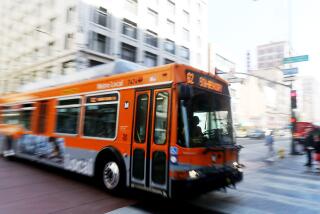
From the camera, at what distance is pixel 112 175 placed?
6.89 metres

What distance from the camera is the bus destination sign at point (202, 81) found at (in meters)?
6.14

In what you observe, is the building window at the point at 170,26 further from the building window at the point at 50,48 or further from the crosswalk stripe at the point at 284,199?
the crosswalk stripe at the point at 284,199

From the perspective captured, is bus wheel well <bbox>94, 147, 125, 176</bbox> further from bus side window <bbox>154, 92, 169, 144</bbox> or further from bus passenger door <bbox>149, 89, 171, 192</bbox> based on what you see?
bus side window <bbox>154, 92, 169, 144</bbox>

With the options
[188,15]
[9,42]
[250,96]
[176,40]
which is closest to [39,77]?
[9,42]

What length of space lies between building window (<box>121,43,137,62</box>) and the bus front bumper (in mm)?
25867

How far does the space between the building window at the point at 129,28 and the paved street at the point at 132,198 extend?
79.6 ft

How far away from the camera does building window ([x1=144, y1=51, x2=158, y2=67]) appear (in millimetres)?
34125

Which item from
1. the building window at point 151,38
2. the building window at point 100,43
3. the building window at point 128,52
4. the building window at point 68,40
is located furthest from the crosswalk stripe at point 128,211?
the building window at point 151,38

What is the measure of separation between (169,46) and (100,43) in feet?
39.3

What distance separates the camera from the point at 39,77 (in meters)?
32.1

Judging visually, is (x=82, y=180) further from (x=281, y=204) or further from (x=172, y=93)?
(x=281, y=204)

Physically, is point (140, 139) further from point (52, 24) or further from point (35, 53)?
point (35, 53)

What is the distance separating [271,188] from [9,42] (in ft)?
133

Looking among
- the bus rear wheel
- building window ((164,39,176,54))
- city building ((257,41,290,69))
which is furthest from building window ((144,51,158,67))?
city building ((257,41,290,69))
